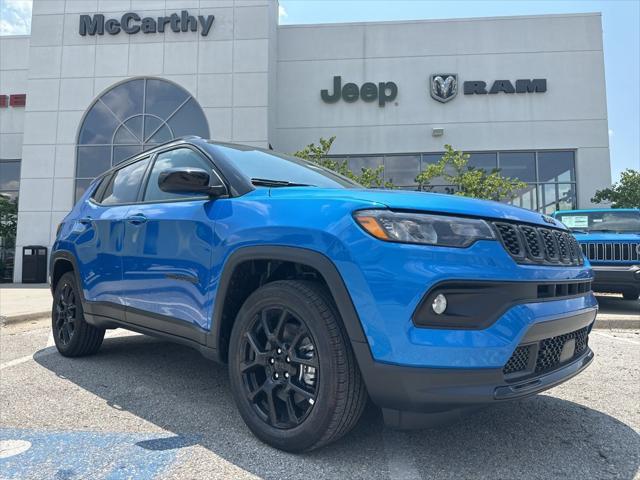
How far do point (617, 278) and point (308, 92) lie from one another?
45.6 ft

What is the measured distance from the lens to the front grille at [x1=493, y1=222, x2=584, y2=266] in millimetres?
2100

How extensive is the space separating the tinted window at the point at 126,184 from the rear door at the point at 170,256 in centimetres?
19

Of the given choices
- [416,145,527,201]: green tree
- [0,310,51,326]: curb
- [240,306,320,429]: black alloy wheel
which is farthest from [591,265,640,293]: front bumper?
[0,310,51,326]: curb

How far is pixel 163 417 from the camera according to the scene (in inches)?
112

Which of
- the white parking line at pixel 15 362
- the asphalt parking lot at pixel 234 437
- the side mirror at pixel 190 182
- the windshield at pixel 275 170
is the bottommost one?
the asphalt parking lot at pixel 234 437

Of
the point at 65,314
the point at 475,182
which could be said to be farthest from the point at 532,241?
the point at 475,182

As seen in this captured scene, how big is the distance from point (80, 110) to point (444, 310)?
1878 centimetres

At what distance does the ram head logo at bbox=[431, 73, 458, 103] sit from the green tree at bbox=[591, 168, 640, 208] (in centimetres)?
650

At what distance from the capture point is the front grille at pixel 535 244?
2.10m

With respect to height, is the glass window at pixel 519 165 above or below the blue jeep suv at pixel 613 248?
above

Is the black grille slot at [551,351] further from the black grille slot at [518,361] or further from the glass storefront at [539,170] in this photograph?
the glass storefront at [539,170]

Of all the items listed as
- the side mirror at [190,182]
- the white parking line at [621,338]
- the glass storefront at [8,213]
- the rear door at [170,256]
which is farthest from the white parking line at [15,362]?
the glass storefront at [8,213]

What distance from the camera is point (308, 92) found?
18484 mm

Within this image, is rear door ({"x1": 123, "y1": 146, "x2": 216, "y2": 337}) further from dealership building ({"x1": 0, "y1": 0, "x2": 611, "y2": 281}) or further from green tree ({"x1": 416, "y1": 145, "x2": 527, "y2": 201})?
dealership building ({"x1": 0, "y1": 0, "x2": 611, "y2": 281})
